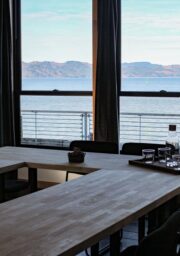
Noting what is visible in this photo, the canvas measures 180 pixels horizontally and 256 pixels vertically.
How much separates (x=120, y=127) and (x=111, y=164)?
202 cm

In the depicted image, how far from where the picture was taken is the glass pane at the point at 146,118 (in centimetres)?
520

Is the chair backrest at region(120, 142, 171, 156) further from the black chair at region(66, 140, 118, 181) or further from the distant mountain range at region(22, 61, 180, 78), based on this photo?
the distant mountain range at region(22, 61, 180, 78)

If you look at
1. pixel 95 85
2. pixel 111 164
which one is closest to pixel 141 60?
pixel 95 85

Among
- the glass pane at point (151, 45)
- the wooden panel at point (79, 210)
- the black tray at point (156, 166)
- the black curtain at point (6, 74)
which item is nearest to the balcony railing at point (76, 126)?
the black curtain at point (6, 74)

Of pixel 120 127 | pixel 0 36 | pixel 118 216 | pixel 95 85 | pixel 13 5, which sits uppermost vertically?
pixel 13 5

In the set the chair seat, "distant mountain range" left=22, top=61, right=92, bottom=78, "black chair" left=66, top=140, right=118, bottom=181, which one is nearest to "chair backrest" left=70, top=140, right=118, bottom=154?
"black chair" left=66, top=140, right=118, bottom=181

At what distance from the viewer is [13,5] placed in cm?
567

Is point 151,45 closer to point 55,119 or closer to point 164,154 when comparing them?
point 55,119

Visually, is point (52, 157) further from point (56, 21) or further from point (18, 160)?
point (56, 21)

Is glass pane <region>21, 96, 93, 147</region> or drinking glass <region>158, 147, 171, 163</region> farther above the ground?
glass pane <region>21, 96, 93, 147</region>

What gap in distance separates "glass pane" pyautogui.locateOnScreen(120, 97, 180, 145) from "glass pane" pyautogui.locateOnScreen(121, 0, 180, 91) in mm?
185

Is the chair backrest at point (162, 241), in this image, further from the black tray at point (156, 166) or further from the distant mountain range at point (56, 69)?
the distant mountain range at point (56, 69)

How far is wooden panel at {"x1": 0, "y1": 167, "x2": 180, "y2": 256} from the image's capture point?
71.7 inches

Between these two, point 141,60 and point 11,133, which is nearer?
point 141,60
